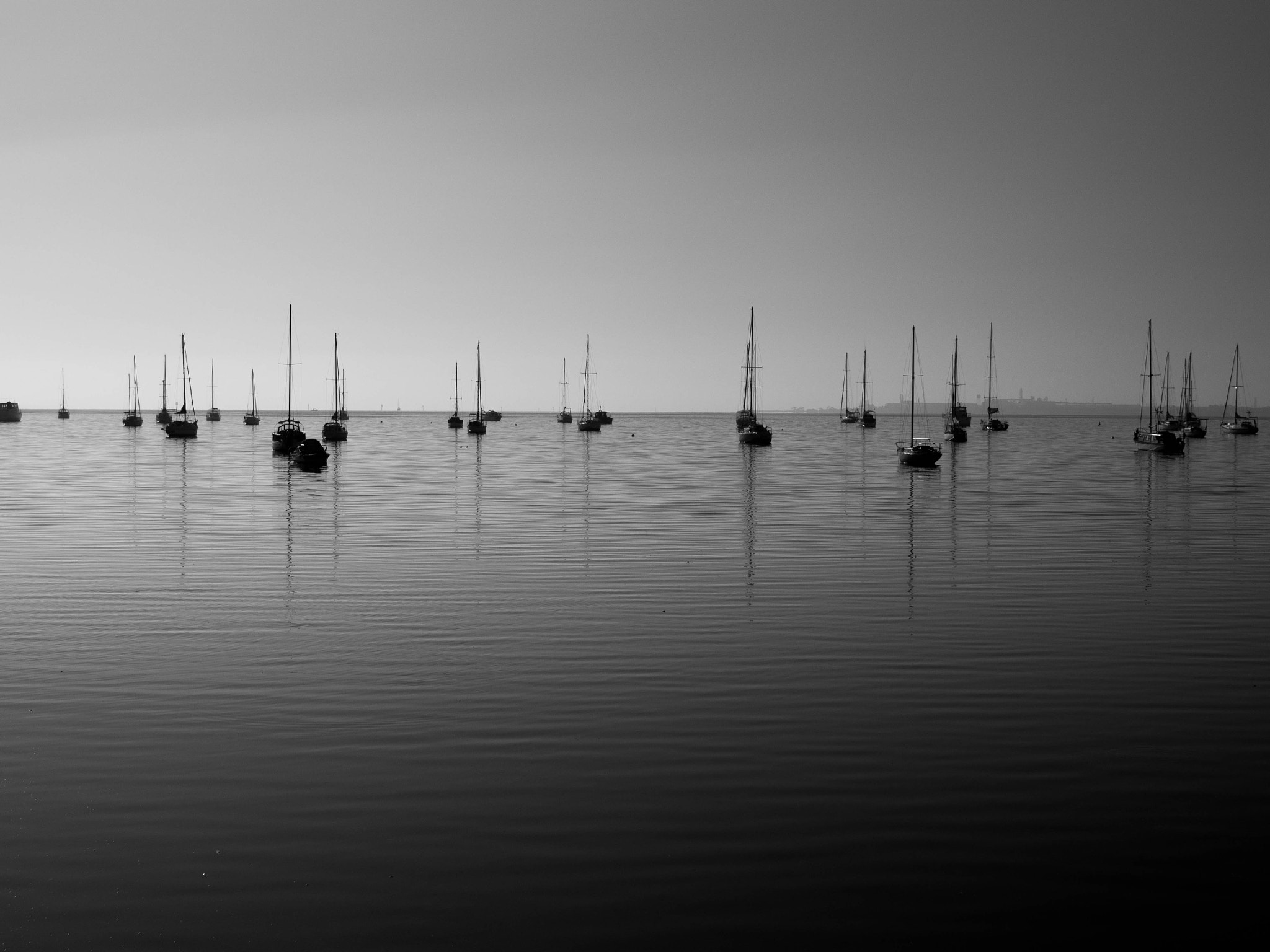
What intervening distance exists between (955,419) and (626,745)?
136756 millimetres

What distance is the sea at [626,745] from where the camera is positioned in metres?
8.57

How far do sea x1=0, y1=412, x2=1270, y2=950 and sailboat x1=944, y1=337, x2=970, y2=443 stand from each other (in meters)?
107

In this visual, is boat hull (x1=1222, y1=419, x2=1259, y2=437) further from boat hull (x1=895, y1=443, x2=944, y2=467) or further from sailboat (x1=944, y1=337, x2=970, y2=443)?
boat hull (x1=895, y1=443, x2=944, y2=467)

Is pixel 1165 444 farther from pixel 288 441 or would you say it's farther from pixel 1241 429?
pixel 288 441

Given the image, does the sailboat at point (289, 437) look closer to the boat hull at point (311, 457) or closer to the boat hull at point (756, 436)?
the boat hull at point (311, 457)

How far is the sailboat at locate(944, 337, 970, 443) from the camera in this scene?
5374 inches

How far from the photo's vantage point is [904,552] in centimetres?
3155

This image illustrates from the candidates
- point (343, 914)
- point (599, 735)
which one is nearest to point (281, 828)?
point (343, 914)

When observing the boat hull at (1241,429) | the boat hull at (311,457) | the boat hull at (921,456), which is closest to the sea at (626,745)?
the boat hull at (311,457)

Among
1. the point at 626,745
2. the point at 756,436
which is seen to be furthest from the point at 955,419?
the point at 626,745

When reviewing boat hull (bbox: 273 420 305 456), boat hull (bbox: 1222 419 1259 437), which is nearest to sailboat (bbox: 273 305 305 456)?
boat hull (bbox: 273 420 305 456)

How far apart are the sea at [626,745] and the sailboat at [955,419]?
10654cm

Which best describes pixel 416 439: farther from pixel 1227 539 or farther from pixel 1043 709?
pixel 1043 709

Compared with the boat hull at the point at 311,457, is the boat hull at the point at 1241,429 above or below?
above
